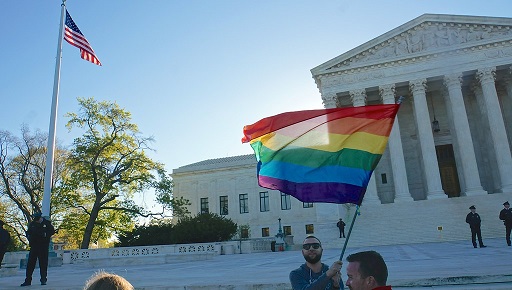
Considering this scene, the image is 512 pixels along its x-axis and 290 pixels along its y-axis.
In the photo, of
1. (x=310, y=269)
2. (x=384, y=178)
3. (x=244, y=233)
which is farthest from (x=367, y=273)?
(x=244, y=233)

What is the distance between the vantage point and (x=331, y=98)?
34375mm

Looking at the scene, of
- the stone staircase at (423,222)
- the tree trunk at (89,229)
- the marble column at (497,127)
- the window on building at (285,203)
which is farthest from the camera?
the window on building at (285,203)

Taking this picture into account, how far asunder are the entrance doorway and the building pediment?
9.23 m

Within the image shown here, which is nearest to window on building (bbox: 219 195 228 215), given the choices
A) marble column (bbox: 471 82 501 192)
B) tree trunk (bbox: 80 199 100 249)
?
tree trunk (bbox: 80 199 100 249)

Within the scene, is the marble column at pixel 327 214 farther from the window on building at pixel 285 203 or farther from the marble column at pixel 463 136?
the window on building at pixel 285 203

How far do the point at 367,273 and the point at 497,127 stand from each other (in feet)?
106

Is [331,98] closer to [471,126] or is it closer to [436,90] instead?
[436,90]

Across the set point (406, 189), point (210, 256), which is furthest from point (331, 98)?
point (210, 256)

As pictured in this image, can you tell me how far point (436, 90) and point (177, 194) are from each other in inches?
1547

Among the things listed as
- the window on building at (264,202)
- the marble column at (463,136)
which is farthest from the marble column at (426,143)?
the window on building at (264,202)

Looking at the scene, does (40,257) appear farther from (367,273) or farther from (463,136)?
(463,136)

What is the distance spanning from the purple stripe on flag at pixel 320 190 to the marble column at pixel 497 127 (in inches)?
Answer: 1161

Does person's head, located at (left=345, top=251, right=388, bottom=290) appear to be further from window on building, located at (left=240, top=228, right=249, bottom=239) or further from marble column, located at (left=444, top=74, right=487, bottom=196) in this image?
window on building, located at (left=240, top=228, right=249, bottom=239)

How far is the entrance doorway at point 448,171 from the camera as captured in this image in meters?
35.0
